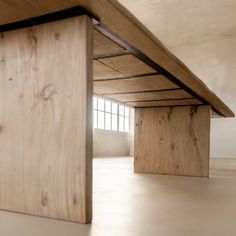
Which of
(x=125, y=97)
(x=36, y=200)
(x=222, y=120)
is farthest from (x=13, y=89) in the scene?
(x=222, y=120)

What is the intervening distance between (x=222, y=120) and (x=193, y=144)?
2.43m

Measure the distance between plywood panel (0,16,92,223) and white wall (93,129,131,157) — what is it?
529 centimetres

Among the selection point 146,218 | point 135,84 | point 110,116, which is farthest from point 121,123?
point 146,218

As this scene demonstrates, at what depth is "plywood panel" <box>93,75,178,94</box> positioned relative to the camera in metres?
1.67

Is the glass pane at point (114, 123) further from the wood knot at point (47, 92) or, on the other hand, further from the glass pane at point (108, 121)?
the wood knot at point (47, 92)

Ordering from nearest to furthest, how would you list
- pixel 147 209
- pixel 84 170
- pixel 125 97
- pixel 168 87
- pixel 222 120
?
pixel 84 170, pixel 147 209, pixel 168 87, pixel 125 97, pixel 222 120

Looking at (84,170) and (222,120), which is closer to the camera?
(84,170)

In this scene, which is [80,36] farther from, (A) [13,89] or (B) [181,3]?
(B) [181,3]

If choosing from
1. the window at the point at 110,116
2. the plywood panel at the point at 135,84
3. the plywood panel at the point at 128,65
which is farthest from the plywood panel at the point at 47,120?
the window at the point at 110,116

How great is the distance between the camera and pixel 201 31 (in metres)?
4.43

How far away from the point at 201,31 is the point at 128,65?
138 inches

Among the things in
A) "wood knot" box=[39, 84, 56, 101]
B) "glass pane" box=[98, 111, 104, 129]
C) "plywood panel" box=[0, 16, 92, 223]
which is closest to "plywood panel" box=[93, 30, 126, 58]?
"plywood panel" box=[0, 16, 92, 223]

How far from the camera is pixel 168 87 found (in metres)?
1.86

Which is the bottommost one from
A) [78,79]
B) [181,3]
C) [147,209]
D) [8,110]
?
[147,209]
